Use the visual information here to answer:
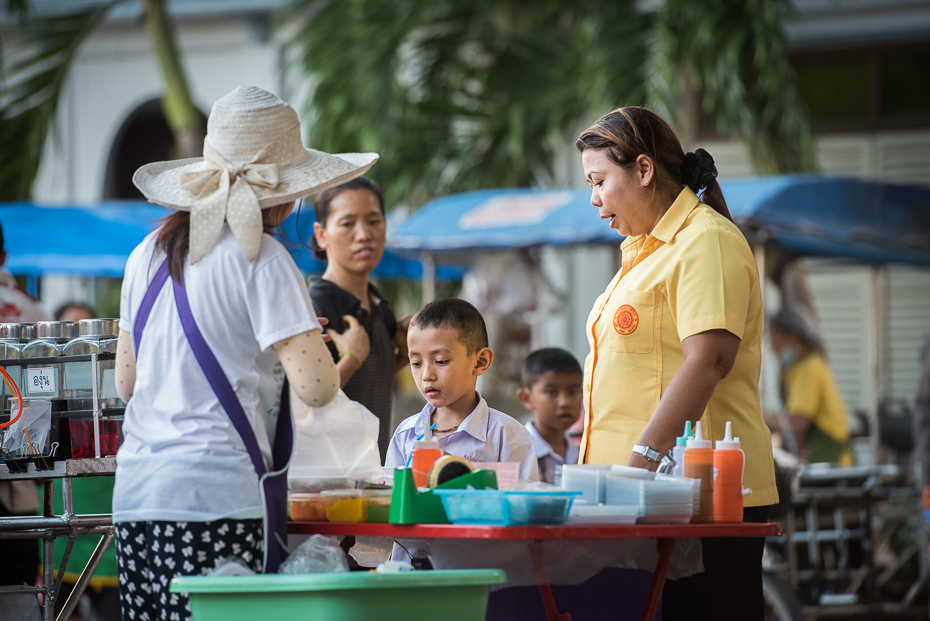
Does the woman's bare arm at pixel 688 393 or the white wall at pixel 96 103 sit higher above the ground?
the white wall at pixel 96 103

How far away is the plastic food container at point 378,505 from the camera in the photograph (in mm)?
2430

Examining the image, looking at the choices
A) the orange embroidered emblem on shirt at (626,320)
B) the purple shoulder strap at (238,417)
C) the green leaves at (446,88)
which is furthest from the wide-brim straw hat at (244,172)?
the green leaves at (446,88)

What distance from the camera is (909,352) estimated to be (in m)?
8.92

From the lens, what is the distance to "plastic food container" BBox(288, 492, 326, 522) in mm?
2527

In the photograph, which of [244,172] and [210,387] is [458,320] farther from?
[210,387]

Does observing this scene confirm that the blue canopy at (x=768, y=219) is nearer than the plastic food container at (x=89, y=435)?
No

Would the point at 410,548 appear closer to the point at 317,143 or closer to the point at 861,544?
the point at 861,544

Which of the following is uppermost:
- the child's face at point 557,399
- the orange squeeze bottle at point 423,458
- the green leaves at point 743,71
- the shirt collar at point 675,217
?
the green leaves at point 743,71

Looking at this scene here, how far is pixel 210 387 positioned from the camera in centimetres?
227

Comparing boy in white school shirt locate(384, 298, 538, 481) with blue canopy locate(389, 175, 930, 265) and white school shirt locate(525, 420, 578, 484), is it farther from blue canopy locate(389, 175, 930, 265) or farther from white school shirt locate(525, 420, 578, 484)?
blue canopy locate(389, 175, 930, 265)

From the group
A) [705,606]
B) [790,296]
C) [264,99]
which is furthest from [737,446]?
[790,296]

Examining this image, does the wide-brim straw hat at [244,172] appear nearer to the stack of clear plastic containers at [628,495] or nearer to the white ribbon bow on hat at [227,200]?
the white ribbon bow on hat at [227,200]

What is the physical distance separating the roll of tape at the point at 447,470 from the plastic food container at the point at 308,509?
0.27m

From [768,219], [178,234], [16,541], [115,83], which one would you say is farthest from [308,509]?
[115,83]
